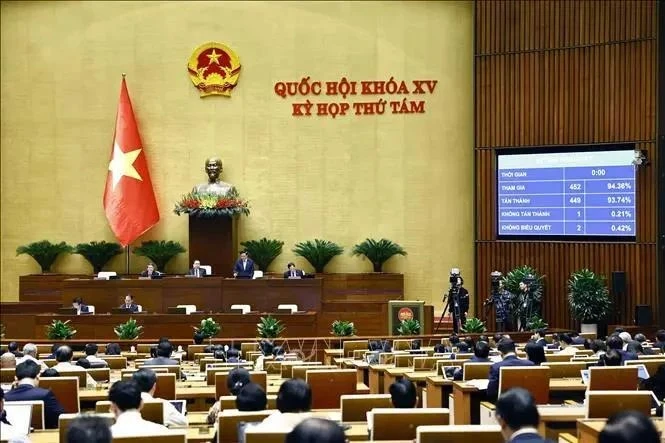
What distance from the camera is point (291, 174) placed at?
74.9 ft

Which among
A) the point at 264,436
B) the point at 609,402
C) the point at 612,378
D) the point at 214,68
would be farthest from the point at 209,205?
the point at 264,436

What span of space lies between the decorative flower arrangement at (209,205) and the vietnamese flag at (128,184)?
3.56 ft

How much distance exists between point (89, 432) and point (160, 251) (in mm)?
17990

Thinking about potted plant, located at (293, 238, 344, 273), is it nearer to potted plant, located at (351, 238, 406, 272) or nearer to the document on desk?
potted plant, located at (351, 238, 406, 272)

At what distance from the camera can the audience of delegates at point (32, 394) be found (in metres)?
7.92

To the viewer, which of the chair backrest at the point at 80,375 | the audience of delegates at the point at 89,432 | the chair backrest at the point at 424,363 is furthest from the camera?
the chair backrest at the point at 424,363

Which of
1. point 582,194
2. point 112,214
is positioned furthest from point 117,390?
point 112,214

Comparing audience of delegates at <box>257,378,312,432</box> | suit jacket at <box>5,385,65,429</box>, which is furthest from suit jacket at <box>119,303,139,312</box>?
audience of delegates at <box>257,378,312,432</box>

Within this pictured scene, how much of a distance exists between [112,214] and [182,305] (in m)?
3.58

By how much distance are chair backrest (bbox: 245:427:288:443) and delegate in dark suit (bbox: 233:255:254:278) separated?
1512 centimetres

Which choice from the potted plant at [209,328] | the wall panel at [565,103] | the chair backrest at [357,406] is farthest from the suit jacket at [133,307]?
the chair backrest at [357,406]

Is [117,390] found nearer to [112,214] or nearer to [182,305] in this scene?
[182,305]

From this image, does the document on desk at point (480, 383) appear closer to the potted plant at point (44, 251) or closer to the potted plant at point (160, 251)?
the potted plant at point (160, 251)

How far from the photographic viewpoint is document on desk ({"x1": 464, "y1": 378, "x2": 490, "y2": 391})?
889cm
